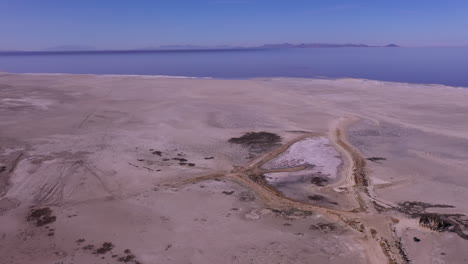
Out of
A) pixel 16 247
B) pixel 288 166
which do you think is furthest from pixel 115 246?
pixel 288 166

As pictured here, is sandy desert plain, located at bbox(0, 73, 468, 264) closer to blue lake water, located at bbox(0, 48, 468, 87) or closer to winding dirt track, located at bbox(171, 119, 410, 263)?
winding dirt track, located at bbox(171, 119, 410, 263)

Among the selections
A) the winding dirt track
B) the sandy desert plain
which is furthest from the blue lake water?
the winding dirt track

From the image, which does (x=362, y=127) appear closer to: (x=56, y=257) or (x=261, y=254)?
(x=261, y=254)

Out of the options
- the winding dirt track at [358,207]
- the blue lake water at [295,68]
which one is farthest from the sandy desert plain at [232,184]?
the blue lake water at [295,68]

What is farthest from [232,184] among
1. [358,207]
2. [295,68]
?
[295,68]

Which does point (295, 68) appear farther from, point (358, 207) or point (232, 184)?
point (358, 207)

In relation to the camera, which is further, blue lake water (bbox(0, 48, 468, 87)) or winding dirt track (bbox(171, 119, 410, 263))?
blue lake water (bbox(0, 48, 468, 87))
